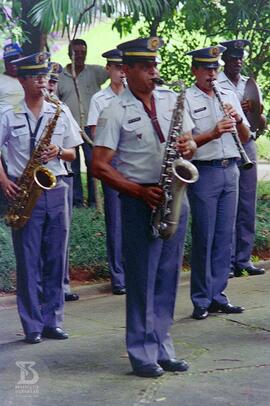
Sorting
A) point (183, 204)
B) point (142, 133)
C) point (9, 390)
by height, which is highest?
point (142, 133)

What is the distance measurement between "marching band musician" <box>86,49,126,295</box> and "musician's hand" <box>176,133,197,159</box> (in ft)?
10.0

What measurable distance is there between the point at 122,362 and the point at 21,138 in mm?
1788

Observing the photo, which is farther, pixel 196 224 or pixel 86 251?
pixel 86 251

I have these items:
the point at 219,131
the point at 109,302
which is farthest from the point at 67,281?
the point at 219,131

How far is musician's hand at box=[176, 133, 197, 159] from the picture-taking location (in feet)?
24.3

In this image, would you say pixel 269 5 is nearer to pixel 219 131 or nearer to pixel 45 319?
pixel 219 131

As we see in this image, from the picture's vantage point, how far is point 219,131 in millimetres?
8906

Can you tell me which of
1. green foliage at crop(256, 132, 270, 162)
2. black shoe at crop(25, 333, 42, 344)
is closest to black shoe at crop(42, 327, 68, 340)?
black shoe at crop(25, 333, 42, 344)

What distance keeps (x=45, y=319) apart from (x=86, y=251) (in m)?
2.62

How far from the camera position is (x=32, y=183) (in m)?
8.41

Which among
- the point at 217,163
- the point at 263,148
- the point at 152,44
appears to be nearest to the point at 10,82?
the point at 217,163

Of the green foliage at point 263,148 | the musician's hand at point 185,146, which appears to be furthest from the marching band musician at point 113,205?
the green foliage at point 263,148

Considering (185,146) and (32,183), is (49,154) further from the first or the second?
(185,146)

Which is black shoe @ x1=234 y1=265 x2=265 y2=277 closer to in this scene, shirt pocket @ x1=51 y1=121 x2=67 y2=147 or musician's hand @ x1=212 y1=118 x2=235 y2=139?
musician's hand @ x1=212 y1=118 x2=235 y2=139
